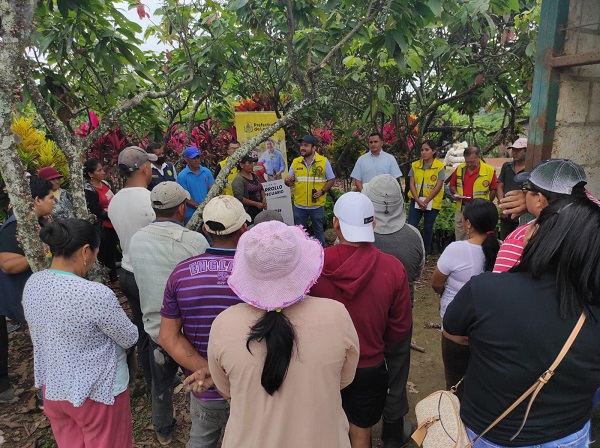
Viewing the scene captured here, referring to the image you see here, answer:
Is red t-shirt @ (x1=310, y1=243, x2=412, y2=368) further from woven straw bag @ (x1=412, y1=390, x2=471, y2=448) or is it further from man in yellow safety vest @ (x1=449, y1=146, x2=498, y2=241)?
man in yellow safety vest @ (x1=449, y1=146, x2=498, y2=241)

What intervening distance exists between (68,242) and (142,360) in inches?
58.9

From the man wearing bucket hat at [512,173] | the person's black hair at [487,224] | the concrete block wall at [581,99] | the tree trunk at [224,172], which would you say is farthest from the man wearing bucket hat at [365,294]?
the man wearing bucket hat at [512,173]

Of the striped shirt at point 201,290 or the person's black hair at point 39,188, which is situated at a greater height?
the person's black hair at point 39,188

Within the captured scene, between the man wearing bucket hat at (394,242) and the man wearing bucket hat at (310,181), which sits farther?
the man wearing bucket hat at (310,181)

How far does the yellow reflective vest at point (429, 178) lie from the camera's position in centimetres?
591

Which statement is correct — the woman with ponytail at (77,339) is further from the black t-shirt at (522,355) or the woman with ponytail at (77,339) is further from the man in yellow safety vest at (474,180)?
the man in yellow safety vest at (474,180)

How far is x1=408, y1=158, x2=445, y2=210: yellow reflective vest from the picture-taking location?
5906mm

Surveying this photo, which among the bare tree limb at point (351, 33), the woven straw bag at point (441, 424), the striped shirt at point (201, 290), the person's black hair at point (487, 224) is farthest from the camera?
the bare tree limb at point (351, 33)

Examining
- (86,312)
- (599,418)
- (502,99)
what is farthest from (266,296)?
(502,99)

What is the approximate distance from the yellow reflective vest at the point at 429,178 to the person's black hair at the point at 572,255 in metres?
4.64

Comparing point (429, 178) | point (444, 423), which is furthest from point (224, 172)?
point (429, 178)

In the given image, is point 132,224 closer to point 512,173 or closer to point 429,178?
point 429,178

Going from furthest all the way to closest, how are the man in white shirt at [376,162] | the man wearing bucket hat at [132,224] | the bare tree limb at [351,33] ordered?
the man in white shirt at [376,162] < the bare tree limb at [351,33] < the man wearing bucket hat at [132,224]

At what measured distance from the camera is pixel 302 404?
138 centimetres
